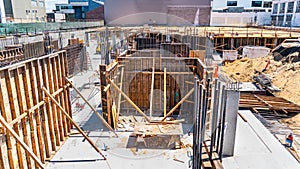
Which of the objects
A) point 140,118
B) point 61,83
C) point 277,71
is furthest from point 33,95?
point 277,71

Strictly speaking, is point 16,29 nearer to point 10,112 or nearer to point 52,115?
point 52,115

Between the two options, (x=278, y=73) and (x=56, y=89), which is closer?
(x=56, y=89)

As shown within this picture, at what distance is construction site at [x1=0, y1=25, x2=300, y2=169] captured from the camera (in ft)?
18.3

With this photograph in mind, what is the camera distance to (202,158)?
5.65m

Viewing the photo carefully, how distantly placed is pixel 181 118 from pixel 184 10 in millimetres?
33429

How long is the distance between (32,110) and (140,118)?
4833mm

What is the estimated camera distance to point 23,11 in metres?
40.6

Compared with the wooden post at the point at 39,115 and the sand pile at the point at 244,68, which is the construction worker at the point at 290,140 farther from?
the sand pile at the point at 244,68

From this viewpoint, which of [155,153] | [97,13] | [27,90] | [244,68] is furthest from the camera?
[97,13]

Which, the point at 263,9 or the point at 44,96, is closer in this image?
the point at 44,96

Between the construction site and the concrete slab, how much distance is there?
0.08 feet

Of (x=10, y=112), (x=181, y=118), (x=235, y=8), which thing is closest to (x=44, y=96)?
(x=10, y=112)

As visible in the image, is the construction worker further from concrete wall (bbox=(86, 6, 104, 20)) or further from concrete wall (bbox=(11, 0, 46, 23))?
concrete wall (bbox=(86, 6, 104, 20))

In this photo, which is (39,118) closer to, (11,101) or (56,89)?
(11,101)
